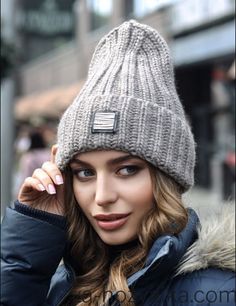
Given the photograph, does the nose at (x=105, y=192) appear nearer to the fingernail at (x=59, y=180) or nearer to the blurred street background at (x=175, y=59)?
the fingernail at (x=59, y=180)

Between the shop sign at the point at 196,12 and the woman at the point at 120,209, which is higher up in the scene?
the shop sign at the point at 196,12

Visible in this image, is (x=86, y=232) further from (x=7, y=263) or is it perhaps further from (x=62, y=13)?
(x=62, y=13)

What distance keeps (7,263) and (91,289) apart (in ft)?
0.97

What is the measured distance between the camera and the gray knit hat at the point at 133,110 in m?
1.93

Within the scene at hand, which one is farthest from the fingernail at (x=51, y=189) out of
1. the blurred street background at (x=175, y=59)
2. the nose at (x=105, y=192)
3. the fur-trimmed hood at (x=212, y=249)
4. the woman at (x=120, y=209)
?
the blurred street background at (x=175, y=59)

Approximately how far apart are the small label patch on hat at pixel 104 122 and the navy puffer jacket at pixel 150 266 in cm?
33

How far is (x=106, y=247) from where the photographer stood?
6.69 feet

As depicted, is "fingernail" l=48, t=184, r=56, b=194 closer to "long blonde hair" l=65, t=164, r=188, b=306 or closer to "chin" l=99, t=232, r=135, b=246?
"long blonde hair" l=65, t=164, r=188, b=306

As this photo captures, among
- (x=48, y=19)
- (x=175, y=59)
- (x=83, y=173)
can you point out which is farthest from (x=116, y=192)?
(x=175, y=59)

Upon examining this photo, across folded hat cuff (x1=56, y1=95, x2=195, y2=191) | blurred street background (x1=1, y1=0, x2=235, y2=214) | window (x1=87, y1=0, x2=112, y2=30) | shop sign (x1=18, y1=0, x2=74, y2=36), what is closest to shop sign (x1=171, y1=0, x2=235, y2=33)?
blurred street background (x1=1, y1=0, x2=235, y2=214)

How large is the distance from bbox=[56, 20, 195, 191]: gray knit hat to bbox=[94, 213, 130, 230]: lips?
0.19 m

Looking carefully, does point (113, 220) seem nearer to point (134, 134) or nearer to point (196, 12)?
point (134, 134)

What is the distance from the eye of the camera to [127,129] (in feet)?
6.34

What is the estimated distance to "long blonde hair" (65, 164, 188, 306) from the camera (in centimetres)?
190
